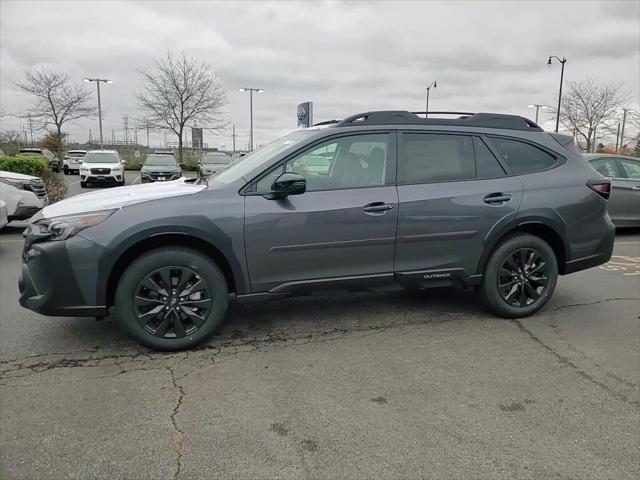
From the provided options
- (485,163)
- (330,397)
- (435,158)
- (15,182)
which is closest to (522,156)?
(485,163)

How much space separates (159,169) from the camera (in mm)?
19156

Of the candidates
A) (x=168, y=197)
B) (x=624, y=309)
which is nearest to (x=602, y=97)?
(x=624, y=309)

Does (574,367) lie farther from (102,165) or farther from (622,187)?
(102,165)

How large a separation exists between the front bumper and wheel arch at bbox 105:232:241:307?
0.14 m

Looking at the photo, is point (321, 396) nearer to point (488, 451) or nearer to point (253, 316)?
point (488, 451)

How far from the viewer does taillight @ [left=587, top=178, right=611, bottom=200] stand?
4719 millimetres

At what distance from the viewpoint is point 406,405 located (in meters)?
3.07

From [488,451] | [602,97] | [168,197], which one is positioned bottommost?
[488,451]

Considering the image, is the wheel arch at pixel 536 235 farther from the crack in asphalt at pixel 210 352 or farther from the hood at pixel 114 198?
the hood at pixel 114 198

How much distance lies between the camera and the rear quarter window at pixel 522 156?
4.58 meters

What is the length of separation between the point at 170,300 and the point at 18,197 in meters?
6.76

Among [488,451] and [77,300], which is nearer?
[488,451]

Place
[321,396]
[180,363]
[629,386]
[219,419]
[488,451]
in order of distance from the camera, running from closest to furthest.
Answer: [488,451] < [219,419] < [321,396] < [629,386] < [180,363]

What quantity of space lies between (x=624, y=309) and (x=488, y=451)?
10.7 feet
